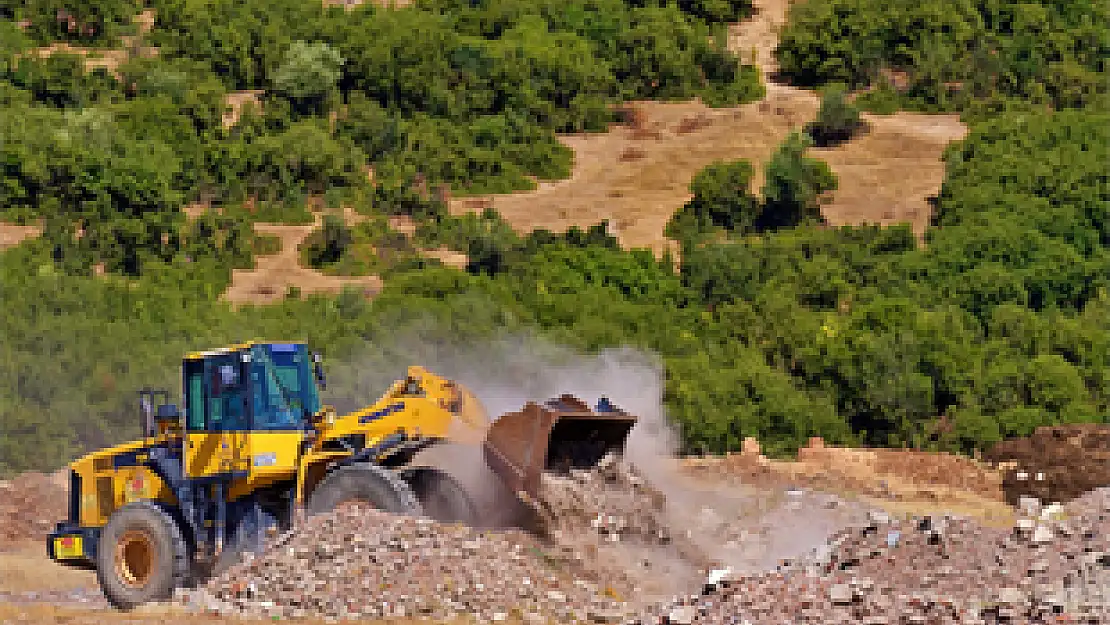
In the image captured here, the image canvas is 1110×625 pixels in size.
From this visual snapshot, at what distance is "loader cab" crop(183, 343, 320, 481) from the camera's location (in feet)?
61.5

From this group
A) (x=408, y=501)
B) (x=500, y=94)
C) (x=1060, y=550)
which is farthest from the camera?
(x=500, y=94)

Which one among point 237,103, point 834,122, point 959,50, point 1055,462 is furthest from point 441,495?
point 959,50

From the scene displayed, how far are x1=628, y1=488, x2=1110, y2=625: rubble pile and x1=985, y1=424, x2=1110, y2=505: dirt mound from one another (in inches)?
590

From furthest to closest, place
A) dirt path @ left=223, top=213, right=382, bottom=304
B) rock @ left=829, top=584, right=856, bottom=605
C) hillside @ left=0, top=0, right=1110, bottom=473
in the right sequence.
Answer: dirt path @ left=223, top=213, right=382, bottom=304
hillside @ left=0, top=0, right=1110, bottom=473
rock @ left=829, top=584, right=856, bottom=605

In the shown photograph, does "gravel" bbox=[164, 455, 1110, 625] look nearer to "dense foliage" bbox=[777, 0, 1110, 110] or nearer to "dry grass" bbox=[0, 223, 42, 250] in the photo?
"dry grass" bbox=[0, 223, 42, 250]

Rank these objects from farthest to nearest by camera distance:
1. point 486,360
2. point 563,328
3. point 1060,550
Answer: point 563,328, point 486,360, point 1060,550

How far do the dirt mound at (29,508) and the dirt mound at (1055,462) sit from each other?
15676mm

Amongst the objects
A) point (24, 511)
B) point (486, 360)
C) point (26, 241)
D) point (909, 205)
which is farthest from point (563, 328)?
point (909, 205)

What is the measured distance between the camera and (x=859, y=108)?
63.0m

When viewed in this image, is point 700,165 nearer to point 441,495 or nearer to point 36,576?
point 36,576

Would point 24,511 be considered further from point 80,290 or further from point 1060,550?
point 1060,550

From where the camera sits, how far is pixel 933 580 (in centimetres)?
1534

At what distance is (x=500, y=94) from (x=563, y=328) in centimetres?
2546

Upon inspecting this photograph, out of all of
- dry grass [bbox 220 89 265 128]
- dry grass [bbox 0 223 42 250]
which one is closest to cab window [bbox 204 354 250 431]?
dry grass [bbox 0 223 42 250]
